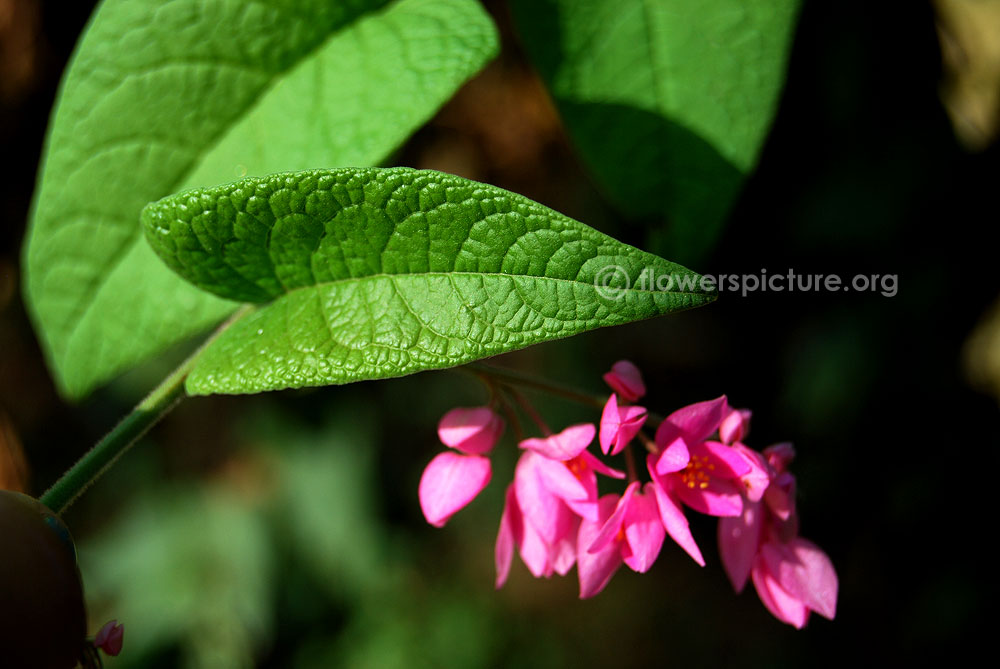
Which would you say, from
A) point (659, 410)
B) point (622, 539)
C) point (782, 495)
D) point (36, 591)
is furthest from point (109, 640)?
point (659, 410)

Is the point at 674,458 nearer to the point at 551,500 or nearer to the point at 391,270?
the point at 551,500

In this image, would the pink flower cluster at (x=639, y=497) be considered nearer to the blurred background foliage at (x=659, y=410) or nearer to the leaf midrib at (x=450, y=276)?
the leaf midrib at (x=450, y=276)

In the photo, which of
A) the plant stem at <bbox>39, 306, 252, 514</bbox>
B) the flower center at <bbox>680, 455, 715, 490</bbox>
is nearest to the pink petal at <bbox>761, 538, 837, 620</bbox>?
the flower center at <bbox>680, 455, 715, 490</bbox>

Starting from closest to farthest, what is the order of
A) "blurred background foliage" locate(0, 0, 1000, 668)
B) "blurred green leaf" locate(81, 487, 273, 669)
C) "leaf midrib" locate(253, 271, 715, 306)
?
"leaf midrib" locate(253, 271, 715, 306)
"blurred background foliage" locate(0, 0, 1000, 668)
"blurred green leaf" locate(81, 487, 273, 669)

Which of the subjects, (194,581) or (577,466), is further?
(194,581)

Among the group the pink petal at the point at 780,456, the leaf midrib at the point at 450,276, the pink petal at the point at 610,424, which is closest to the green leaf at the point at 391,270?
the leaf midrib at the point at 450,276

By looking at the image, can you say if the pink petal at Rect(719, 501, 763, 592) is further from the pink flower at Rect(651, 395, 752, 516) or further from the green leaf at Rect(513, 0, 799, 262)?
the green leaf at Rect(513, 0, 799, 262)
